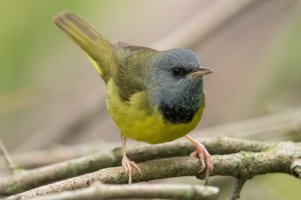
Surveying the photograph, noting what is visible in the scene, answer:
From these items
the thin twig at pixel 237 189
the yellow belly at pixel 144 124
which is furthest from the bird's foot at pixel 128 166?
the thin twig at pixel 237 189

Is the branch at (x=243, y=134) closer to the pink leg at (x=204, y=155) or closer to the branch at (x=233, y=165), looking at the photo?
the pink leg at (x=204, y=155)

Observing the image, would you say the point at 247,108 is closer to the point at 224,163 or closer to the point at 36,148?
the point at 36,148

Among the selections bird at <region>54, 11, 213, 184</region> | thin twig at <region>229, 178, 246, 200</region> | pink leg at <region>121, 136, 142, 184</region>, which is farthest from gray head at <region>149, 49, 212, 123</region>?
thin twig at <region>229, 178, 246, 200</region>

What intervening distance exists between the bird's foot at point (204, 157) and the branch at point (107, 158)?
0.08 m

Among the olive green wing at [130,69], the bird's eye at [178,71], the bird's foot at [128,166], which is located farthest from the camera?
the olive green wing at [130,69]

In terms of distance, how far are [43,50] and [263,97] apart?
10.7 ft

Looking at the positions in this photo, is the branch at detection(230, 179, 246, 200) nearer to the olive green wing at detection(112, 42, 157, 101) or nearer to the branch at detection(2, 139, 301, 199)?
the branch at detection(2, 139, 301, 199)

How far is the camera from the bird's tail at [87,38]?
655 centimetres

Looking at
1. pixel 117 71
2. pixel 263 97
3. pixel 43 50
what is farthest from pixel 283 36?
pixel 43 50

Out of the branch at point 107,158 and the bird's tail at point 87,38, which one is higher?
the bird's tail at point 87,38

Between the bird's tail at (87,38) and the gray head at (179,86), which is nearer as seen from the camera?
the gray head at (179,86)

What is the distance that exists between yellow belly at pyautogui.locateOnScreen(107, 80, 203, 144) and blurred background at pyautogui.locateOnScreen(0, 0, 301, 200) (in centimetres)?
108

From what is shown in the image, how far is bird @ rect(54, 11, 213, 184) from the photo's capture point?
4953 mm

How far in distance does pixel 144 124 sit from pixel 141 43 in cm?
635
